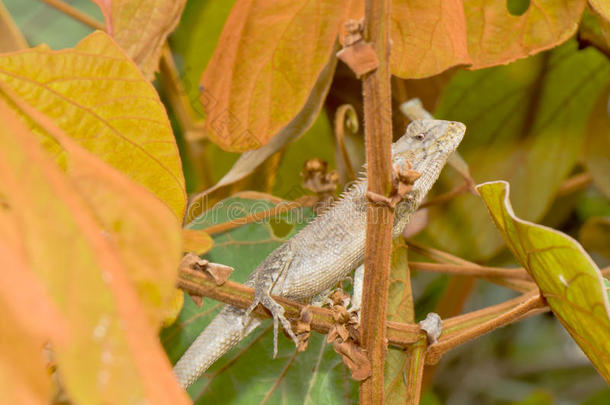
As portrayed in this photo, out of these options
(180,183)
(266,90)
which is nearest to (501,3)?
(266,90)

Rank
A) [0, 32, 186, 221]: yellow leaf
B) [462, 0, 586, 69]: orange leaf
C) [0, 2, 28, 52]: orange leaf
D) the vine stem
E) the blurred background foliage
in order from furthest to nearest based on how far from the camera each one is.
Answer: the blurred background foliage, [0, 2, 28, 52]: orange leaf, [462, 0, 586, 69]: orange leaf, [0, 32, 186, 221]: yellow leaf, the vine stem

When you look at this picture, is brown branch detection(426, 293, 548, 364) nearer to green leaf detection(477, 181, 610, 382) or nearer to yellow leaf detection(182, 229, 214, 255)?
green leaf detection(477, 181, 610, 382)

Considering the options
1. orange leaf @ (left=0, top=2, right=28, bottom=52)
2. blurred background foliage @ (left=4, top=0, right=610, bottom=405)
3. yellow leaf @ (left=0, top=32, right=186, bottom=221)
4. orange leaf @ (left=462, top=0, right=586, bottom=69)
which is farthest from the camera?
blurred background foliage @ (left=4, top=0, right=610, bottom=405)

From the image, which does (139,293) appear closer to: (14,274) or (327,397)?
(14,274)

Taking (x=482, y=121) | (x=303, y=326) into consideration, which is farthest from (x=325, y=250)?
(x=482, y=121)

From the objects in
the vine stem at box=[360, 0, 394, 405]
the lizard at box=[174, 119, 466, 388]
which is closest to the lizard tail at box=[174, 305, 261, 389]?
the lizard at box=[174, 119, 466, 388]

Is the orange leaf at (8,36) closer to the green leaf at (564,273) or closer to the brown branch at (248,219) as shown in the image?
the brown branch at (248,219)
